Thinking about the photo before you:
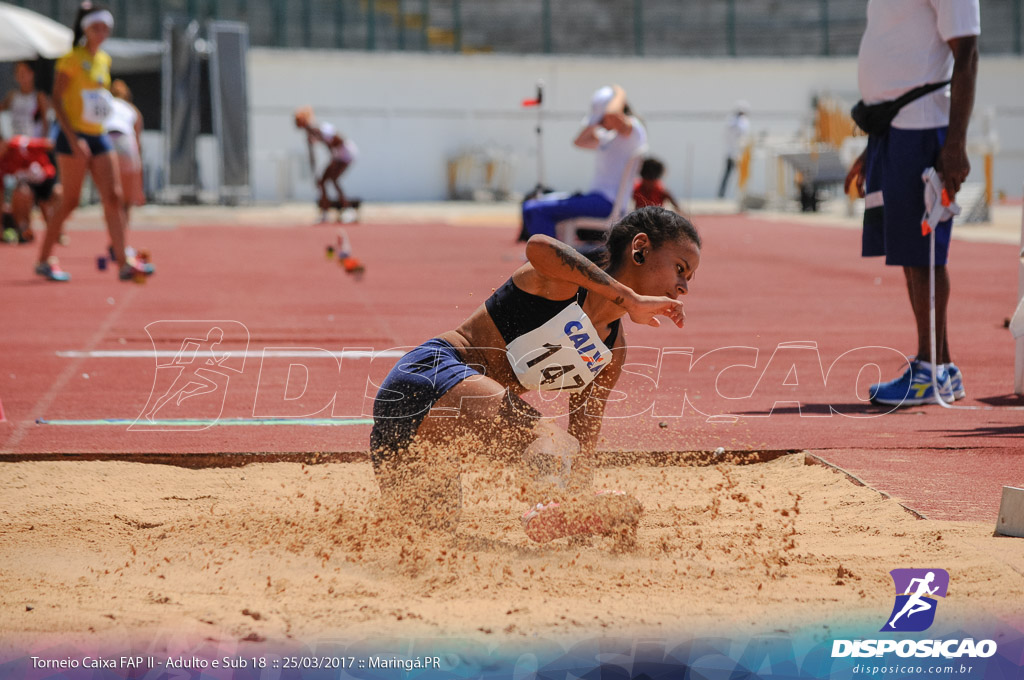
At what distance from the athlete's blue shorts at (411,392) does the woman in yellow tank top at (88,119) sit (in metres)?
6.84

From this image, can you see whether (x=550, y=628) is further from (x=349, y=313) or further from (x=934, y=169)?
(x=349, y=313)

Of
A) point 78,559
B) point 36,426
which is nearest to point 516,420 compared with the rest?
point 78,559

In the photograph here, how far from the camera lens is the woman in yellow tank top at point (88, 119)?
982cm

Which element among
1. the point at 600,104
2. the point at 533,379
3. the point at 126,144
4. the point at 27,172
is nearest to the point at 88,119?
the point at 126,144

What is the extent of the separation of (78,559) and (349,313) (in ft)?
18.0

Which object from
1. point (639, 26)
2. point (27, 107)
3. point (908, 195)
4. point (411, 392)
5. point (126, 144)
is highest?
point (639, 26)

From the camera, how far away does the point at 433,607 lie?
9.12ft

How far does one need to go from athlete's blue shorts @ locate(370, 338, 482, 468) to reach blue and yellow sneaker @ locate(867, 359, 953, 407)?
247 cm

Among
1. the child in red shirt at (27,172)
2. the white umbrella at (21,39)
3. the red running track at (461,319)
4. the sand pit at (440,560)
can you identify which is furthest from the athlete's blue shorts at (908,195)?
the white umbrella at (21,39)

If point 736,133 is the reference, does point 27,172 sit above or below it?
below

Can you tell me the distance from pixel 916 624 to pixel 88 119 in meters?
8.76

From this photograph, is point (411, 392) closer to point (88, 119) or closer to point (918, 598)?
point (918, 598)

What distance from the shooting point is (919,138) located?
5.43m

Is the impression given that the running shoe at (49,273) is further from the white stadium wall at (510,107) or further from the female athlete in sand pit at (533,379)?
the white stadium wall at (510,107)
